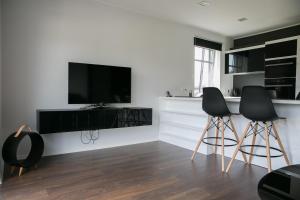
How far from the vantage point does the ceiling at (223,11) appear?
3.80 metres

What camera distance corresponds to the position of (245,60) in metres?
5.63

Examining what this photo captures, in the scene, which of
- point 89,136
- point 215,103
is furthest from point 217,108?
point 89,136

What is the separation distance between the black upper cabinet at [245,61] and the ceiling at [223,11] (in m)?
0.62

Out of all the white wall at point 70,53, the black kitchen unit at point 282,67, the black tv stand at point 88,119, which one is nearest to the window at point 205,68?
the white wall at point 70,53

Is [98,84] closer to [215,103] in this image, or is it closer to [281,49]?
[215,103]

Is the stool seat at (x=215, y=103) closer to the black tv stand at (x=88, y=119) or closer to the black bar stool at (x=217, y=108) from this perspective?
the black bar stool at (x=217, y=108)

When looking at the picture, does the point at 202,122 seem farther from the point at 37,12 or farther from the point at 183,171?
the point at 37,12

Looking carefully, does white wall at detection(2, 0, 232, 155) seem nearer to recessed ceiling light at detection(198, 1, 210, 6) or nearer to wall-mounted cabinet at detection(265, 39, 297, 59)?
recessed ceiling light at detection(198, 1, 210, 6)

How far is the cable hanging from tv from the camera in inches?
145

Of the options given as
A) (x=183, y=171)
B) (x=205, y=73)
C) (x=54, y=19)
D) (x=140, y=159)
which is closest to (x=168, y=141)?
(x=140, y=159)

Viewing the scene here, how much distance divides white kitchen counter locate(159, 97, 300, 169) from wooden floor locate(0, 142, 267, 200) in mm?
381

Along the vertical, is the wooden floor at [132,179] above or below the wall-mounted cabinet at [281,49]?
below

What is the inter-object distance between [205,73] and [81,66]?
3.39 metres

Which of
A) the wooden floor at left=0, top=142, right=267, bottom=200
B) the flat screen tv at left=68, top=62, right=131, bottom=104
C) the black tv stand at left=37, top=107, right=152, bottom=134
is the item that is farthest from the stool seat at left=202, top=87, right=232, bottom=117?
the flat screen tv at left=68, top=62, right=131, bottom=104
